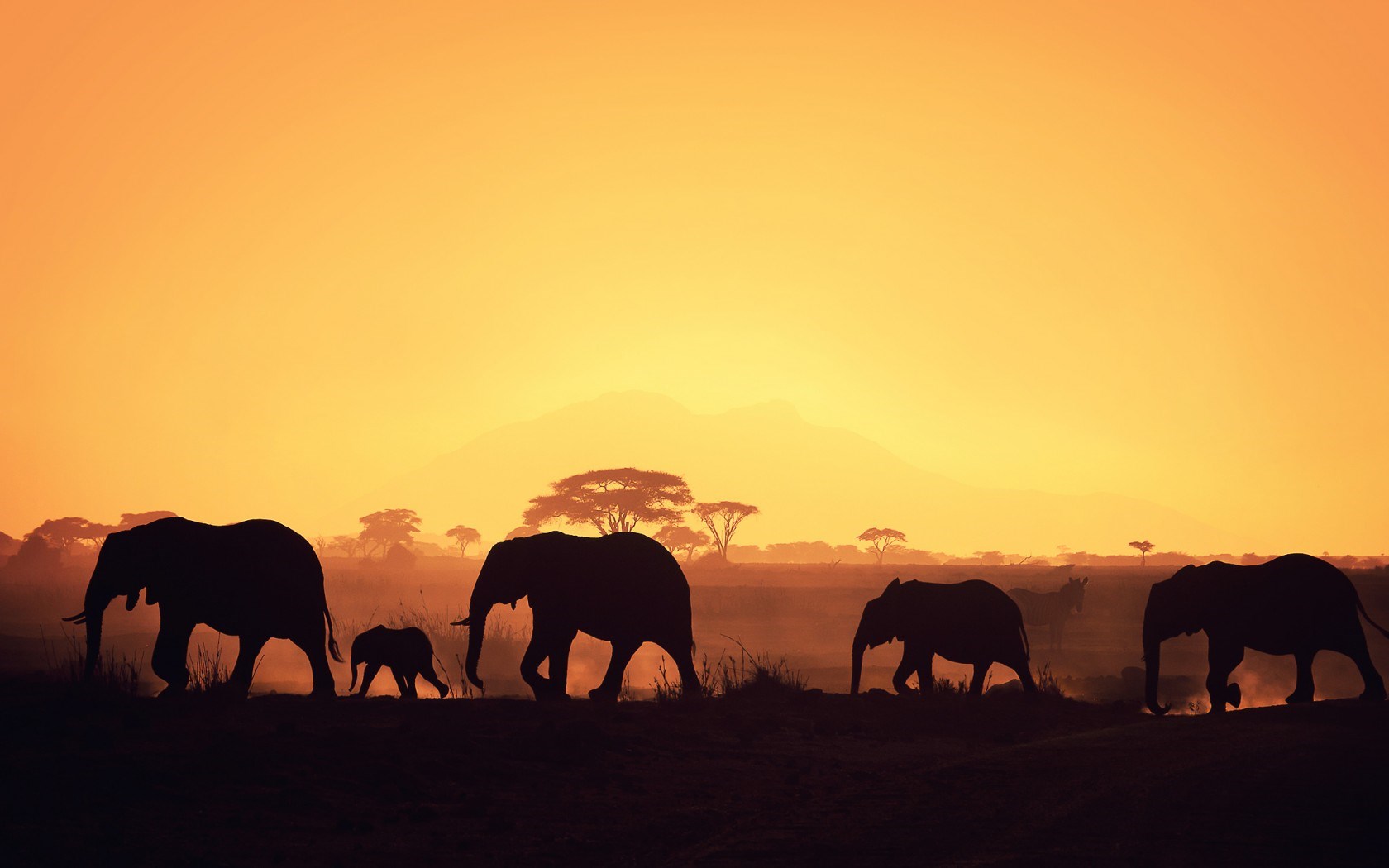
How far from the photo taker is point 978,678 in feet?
60.1

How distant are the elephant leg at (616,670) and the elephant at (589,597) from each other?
11mm

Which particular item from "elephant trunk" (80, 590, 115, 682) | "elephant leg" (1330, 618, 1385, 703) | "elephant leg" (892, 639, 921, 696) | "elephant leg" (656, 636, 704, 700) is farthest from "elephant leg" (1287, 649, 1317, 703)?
"elephant trunk" (80, 590, 115, 682)

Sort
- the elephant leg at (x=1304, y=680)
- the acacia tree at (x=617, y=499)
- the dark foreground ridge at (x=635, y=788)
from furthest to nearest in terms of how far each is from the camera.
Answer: the acacia tree at (x=617, y=499) < the elephant leg at (x=1304, y=680) < the dark foreground ridge at (x=635, y=788)

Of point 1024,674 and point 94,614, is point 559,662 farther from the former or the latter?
point 1024,674

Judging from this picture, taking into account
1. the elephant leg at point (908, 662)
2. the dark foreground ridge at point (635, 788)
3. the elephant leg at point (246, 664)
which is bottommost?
the dark foreground ridge at point (635, 788)

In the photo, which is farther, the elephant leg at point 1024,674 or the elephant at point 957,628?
the elephant at point 957,628

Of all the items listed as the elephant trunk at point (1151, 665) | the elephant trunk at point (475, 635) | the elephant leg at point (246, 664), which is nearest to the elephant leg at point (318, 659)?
the elephant leg at point (246, 664)

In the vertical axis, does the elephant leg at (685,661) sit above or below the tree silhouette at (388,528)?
below

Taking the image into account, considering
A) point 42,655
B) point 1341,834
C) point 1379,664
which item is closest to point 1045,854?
point 1341,834

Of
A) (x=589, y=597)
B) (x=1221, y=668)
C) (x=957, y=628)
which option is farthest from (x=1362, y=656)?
(x=589, y=597)

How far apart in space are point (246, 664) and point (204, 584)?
1075 millimetres

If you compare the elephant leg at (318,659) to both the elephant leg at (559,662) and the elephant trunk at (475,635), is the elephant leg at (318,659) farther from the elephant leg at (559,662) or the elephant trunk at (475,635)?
the elephant leg at (559,662)

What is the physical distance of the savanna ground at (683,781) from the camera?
7.53m

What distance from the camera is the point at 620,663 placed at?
52.4 ft
